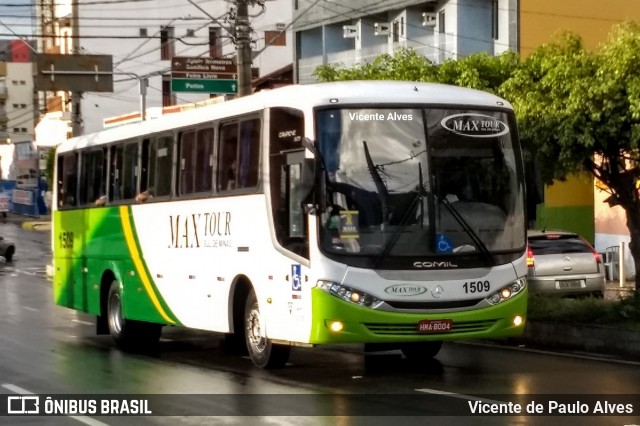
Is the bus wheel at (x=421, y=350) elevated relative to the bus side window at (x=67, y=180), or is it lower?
lower

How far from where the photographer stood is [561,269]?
23.7 m

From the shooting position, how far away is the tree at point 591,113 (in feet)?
66.5

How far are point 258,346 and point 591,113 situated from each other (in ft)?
22.5

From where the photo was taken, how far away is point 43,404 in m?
13.4

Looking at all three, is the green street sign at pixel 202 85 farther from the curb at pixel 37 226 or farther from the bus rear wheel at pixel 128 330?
the curb at pixel 37 226

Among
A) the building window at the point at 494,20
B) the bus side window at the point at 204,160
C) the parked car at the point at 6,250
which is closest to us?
the bus side window at the point at 204,160

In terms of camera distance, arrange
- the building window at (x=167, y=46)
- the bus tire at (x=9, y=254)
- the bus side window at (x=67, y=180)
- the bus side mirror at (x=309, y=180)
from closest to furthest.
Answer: the bus side mirror at (x=309, y=180) < the bus side window at (x=67, y=180) < the bus tire at (x=9, y=254) < the building window at (x=167, y=46)

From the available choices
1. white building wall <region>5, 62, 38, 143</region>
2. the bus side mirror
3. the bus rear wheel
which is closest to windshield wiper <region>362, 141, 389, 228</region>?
the bus side mirror

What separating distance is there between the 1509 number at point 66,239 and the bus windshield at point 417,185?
9645 millimetres

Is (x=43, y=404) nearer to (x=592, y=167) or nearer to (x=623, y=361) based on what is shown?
(x=623, y=361)

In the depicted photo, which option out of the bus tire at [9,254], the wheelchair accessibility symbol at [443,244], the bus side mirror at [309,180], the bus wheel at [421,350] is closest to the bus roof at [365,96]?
the bus side mirror at [309,180]

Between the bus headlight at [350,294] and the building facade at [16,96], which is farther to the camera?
the building facade at [16,96]

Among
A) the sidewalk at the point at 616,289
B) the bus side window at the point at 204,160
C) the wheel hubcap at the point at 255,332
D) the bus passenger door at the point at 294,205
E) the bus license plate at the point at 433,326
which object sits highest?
the bus side window at the point at 204,160

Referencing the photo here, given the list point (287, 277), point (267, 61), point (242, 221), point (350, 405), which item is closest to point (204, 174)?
point (242, 221)
